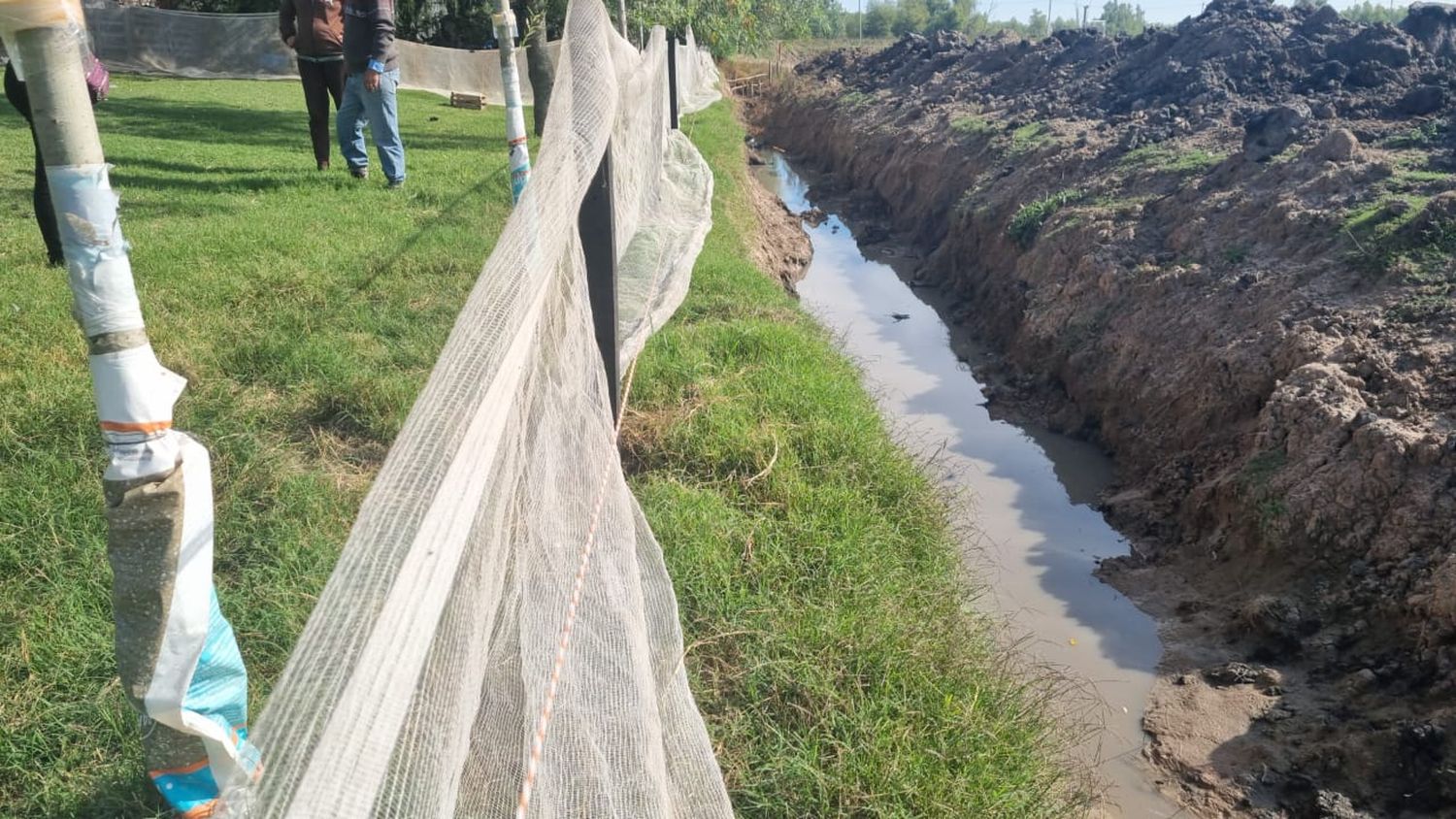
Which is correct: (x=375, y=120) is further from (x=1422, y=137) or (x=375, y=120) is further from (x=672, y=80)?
(x=1422, y=137)

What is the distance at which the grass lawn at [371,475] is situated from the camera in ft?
8.66

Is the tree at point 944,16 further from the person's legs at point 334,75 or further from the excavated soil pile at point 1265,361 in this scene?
the person's legs at point 334,75

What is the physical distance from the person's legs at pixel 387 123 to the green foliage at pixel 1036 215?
5810mm

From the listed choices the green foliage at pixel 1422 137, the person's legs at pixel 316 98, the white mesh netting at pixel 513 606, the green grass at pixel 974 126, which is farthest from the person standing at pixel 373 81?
the green grass at pixel 974 126

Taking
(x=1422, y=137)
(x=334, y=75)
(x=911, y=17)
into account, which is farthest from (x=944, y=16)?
(x=334, y=75)

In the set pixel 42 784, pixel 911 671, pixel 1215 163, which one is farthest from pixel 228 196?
pixel 1215 163

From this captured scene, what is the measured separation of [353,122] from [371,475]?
476 centimetres

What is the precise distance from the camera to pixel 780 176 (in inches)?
725

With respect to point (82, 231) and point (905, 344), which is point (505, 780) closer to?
point (82, 231)

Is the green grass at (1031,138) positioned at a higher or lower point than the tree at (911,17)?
lower

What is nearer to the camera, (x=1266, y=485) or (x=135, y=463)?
(x=135, y=463)

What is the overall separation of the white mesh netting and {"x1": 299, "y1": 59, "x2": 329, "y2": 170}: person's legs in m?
5.14

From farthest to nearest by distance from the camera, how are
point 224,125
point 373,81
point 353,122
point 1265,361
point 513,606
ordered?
point 224,125 → point 353,122 → point 373,81 → point 1265,361 → point 513,606

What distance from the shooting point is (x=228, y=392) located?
12.9 feet
